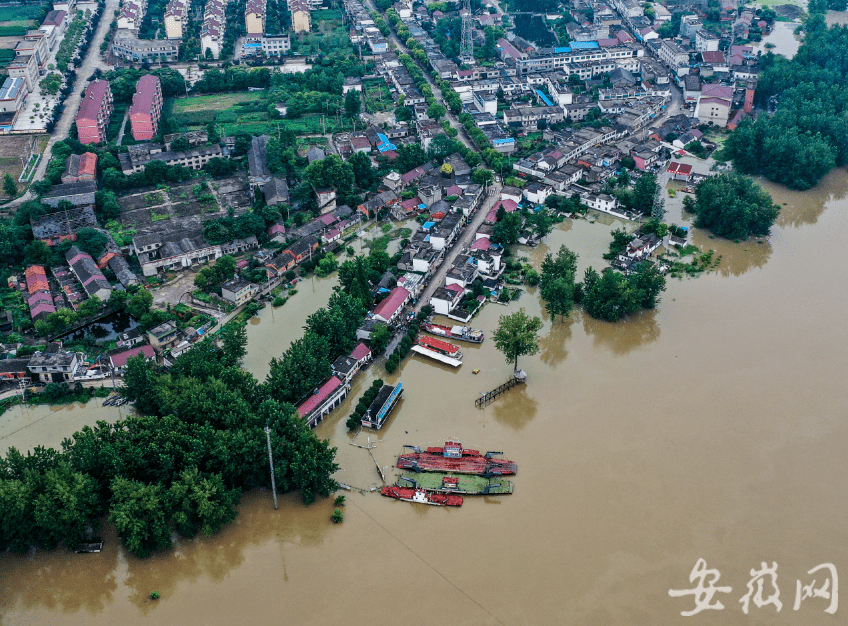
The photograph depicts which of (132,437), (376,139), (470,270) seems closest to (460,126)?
(376,139)

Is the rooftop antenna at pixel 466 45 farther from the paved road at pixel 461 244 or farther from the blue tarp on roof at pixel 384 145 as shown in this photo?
the paved road at pixel 461 244

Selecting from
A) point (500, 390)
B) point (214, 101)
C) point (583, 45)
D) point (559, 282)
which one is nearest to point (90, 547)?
point (500, 390)

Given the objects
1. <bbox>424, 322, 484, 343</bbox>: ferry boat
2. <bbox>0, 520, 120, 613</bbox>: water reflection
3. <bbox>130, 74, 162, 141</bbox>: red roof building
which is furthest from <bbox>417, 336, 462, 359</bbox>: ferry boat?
<bbox>130, 74, 162, 141</bbox>: red roof building

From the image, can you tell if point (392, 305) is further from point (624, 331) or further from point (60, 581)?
point (60, 581)

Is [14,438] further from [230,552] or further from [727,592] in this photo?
[727,592]

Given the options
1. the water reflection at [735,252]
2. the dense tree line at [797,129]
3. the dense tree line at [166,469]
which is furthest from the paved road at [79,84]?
the dense tree line at [797,129]

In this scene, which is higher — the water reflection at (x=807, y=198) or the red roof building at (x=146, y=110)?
the red roof building at (x=146, y=110)
